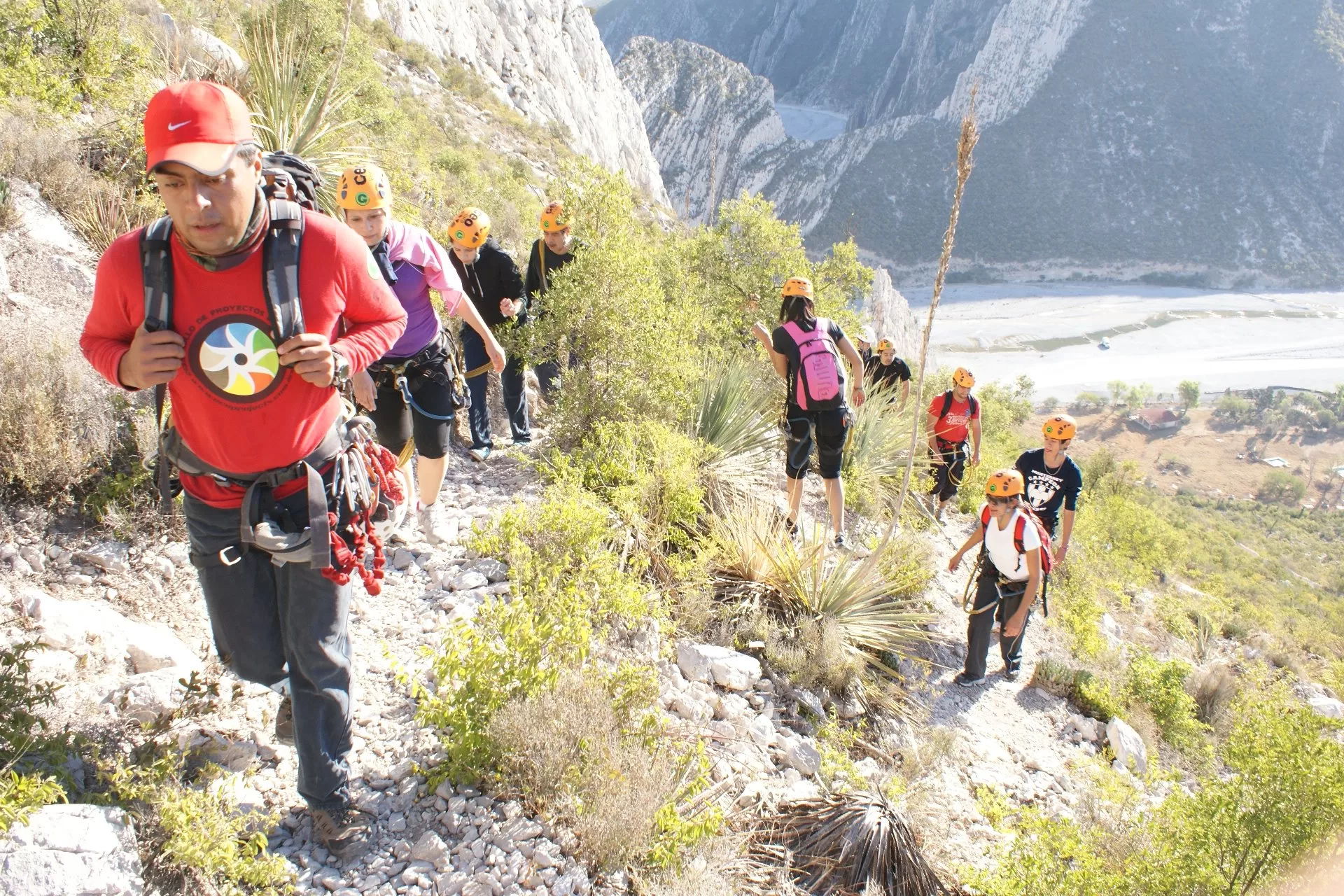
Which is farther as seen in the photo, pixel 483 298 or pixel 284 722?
pixel 483 298

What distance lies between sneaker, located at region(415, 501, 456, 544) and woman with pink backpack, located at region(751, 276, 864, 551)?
2369mm

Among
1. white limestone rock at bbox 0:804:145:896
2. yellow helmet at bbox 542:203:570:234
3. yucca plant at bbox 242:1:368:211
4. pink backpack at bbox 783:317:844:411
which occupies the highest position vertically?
yucca plant at bbox 242:1:368:211

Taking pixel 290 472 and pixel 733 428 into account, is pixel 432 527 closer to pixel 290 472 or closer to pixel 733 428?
pixel 290 472

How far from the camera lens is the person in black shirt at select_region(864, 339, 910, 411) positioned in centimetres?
770

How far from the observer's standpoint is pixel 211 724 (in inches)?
94.7

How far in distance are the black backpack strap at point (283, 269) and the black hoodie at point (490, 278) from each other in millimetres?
3154

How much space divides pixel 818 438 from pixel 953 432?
252cm

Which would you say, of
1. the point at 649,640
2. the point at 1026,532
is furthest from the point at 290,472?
the point at 1026,532

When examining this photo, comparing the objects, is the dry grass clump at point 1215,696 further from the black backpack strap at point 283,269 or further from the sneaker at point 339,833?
the black backpack strap at point 283,269

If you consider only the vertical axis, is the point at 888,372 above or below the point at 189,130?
below

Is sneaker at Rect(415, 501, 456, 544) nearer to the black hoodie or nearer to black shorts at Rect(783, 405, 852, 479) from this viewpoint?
the black hoodie

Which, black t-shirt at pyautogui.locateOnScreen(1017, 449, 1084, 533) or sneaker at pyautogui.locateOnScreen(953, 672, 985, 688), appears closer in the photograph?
sneaker at pyautogui.locateOnScreen(953, 672, 985, 688)

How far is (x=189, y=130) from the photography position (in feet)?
5.11

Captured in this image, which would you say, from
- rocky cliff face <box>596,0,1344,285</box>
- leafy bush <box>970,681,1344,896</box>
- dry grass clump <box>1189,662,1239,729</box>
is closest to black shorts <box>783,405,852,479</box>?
leafy bush <box>970,681,1344,896</box>
